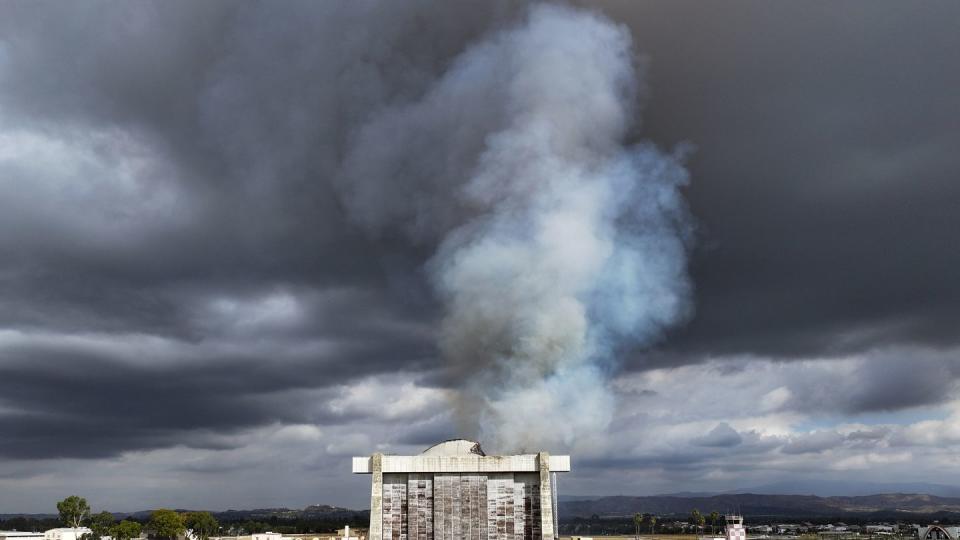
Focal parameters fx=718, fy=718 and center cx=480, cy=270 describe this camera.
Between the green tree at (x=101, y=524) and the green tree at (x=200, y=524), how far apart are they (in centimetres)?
1661

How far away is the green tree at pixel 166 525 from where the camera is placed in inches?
5886

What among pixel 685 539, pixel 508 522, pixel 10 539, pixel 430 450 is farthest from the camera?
pixel 685 539

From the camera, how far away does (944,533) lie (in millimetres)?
150250

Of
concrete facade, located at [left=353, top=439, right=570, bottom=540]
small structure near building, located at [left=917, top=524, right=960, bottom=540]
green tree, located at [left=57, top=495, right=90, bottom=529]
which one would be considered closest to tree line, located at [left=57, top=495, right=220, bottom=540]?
green tree, located at [left=57, top=495, right=90, bottom=529]

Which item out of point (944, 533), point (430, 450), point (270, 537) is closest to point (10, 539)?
point (270, 537)

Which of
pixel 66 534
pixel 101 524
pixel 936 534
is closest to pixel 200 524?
pixel 101 524

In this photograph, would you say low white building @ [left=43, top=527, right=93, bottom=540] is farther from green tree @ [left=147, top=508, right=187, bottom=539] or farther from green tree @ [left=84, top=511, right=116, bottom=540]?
green tree @ [left=147, top=508, right=187, bottom=539]

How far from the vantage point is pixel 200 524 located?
538 feet

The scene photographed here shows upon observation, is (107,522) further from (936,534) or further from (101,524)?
(936,534)

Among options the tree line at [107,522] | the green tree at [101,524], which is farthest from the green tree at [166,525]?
the green tree at [101,524]

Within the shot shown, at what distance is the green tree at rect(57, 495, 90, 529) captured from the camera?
152750 millimetres

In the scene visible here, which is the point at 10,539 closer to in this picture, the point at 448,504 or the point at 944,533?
the point at 448,504

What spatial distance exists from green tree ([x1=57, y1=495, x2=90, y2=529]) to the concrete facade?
144 m

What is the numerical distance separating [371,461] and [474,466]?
19.7 ft
